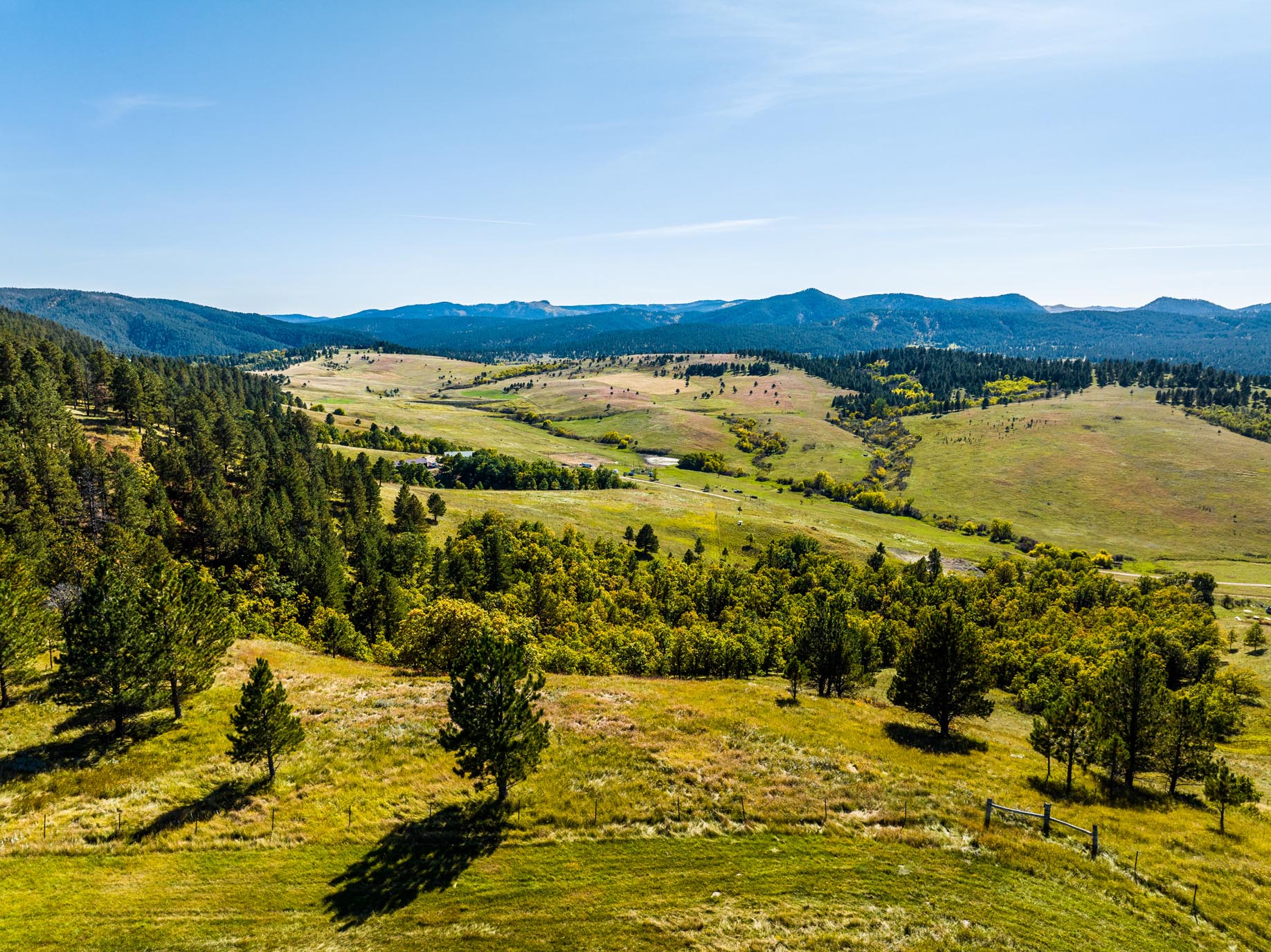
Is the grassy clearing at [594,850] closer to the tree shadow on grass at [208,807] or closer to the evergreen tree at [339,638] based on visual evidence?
the tree shadow on grass at [208,807]

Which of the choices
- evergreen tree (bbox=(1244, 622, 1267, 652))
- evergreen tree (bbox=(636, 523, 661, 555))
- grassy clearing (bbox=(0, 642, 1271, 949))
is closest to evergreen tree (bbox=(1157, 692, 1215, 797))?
grassy clearing (bbox=(0, 642, 1271, 949))

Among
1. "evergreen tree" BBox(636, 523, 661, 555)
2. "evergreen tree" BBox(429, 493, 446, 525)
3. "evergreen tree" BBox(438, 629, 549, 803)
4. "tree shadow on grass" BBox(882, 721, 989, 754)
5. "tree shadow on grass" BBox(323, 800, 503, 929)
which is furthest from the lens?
"evergreen tree" BBox(636, 523, 661, 555)

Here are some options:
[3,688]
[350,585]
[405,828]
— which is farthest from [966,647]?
[350,585]

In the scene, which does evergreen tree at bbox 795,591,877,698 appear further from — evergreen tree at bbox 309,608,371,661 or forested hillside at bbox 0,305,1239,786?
evergreen tree at bbox 309,608,371,661

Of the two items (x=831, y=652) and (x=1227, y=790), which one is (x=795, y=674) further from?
(x=1227, y=790)

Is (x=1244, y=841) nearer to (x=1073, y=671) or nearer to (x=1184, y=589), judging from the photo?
(x=1073, y=671)

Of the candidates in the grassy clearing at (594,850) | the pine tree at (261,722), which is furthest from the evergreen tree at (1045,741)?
the pine tree at (261,722)
